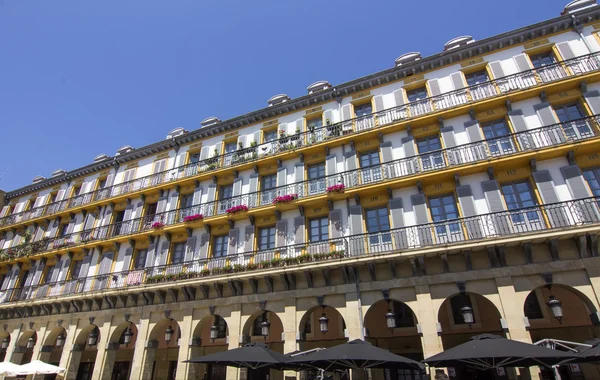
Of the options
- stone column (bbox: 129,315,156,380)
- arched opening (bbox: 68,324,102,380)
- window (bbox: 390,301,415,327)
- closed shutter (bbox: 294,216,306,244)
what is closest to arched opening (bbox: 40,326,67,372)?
arched opening (bbox: 68,324,102,380)

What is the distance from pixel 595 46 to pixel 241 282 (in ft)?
59.9

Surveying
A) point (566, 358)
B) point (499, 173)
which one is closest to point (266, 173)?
point (499, 173)

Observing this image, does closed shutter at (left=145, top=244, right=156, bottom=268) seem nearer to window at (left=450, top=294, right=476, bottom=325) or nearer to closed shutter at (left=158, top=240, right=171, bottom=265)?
closed shutter at (left=158, top=240, right=171, bottom=265)

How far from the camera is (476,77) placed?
53.1ft

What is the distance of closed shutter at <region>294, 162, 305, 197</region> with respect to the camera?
16562 mm

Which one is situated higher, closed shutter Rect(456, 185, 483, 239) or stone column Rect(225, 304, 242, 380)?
closed shutter Rect(456, 185, 483, 239)

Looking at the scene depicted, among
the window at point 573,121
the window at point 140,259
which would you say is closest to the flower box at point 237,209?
the window at point 140,259

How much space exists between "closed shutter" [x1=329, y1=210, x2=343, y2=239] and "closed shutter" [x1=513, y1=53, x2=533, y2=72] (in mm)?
10318

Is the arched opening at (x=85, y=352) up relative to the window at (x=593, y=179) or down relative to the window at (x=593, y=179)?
down

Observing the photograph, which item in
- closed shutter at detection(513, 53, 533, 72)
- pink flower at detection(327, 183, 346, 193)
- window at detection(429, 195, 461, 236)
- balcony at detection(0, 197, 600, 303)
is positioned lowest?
balcony at detection(0, 197, 600, 303)

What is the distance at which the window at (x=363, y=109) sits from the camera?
703 inches

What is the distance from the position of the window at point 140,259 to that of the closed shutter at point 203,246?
4084 millimetres

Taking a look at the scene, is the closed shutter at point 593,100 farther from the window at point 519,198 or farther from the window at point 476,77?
the window at point 476,77

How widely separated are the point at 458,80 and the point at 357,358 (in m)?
13.5
